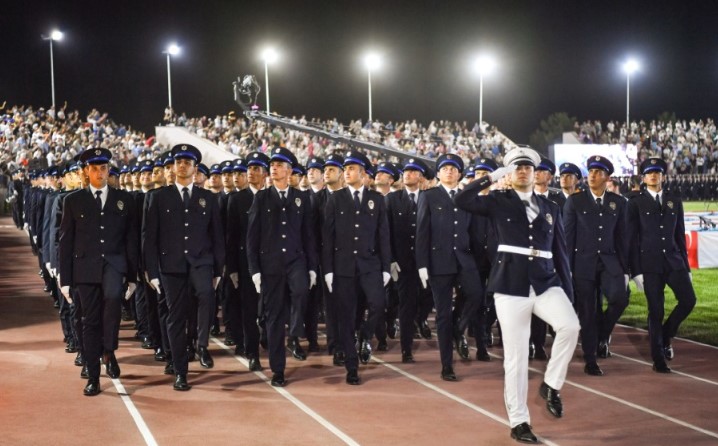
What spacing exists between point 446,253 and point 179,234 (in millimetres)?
2847

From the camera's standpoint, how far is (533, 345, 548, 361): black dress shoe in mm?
10359

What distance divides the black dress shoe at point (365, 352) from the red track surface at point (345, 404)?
0.67 ft

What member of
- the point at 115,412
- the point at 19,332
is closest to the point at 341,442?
the point at 115,412

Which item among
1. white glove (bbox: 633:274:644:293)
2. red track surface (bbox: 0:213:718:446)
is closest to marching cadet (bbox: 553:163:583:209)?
white glove (bbox: 633:274:644:293)

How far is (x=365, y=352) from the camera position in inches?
404

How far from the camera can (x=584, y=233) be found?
9.70 m

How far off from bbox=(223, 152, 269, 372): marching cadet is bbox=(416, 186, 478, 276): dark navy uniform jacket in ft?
6.47

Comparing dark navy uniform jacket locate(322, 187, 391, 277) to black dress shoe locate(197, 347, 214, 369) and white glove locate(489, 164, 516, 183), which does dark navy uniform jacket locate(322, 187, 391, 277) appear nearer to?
black dress shoe locate(197, 347, 214, 369)

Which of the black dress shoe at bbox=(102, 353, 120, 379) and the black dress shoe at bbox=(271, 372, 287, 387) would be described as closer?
the black dress shoe at bbox=(271, 372, 287, 387)

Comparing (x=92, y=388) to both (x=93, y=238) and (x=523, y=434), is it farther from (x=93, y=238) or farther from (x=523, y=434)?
(x=523, y=434)

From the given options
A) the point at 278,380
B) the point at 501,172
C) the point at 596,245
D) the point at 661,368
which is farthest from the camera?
the point at 596,245

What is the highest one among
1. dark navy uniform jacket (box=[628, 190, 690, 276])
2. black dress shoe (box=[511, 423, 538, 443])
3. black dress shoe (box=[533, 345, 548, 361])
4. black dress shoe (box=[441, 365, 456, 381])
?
dark navy uniform jacket (box=[628, 190, 690, 276])

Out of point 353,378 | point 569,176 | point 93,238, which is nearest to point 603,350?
point 569,176

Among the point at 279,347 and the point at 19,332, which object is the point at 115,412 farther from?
the point at 19,332
